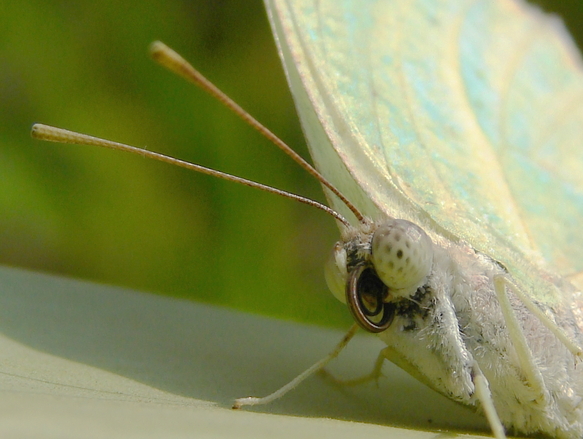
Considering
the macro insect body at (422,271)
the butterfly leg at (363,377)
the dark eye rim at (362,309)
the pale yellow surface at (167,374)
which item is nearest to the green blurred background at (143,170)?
the pale yellow surface at (167,374)

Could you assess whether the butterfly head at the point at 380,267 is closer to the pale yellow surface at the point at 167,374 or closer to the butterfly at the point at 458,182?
the butterfly at the point at 458,182

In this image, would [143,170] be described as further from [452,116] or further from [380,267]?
[380,267]

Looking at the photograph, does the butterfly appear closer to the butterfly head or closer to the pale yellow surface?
the butterfly head

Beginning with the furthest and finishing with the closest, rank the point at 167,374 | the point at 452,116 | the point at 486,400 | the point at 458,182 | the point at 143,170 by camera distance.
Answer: the point at 143,170, the point at 452,116, the point at 458,182, the point at 167,374, the point at 486,400

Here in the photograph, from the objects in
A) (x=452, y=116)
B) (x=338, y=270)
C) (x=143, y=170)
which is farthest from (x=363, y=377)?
(x=143, y=170)

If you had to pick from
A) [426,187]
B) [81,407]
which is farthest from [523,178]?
[81,407]

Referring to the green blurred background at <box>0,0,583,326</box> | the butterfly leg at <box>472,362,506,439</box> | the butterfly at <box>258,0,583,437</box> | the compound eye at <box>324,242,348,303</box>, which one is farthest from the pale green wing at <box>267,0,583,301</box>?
the green blurred background at <box>0,0,583,326</box>
